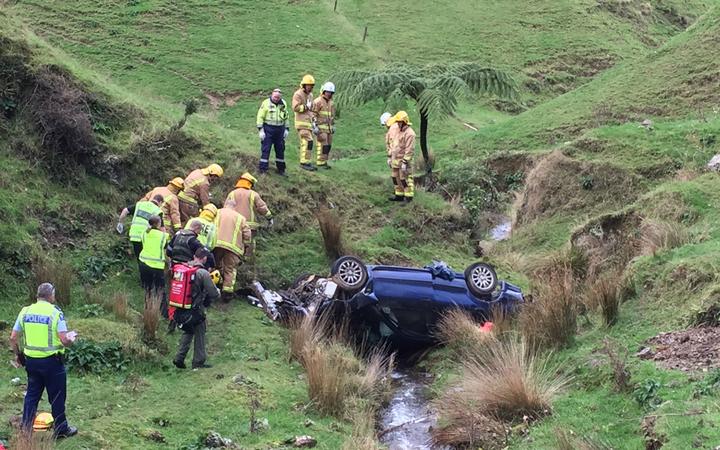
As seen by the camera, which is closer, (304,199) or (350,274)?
(350,274)

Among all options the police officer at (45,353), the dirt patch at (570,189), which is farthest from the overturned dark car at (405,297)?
the dirt patch at (570,189)

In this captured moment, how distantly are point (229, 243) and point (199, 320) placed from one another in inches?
115

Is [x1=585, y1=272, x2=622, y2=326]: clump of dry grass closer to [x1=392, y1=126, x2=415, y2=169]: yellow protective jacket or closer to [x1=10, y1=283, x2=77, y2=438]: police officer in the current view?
[x1=392, y1=126, x2=415, y2=169]: yellow protective jacket

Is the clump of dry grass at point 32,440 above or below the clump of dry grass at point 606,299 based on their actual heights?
below

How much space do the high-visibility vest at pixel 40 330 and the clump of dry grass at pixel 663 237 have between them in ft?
30.8

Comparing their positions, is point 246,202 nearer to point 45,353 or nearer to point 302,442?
point 302,442

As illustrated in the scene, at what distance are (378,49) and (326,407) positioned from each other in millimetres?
32768

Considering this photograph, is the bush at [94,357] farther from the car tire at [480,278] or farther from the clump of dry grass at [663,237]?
the clump of dry grass at [663,237]

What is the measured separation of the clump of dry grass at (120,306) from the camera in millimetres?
12625

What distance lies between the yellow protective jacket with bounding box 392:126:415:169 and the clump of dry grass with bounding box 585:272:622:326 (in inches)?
277

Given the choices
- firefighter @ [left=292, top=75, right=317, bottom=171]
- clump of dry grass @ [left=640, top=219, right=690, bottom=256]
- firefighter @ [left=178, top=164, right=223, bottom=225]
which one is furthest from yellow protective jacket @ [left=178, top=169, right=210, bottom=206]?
clump of dry grass @ [left=640, top=219, right=690, bottom=256]

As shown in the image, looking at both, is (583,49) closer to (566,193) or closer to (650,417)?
(566,193)

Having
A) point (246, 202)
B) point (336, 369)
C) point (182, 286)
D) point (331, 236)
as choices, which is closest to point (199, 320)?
point (182, 286)

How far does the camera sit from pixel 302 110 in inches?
738
